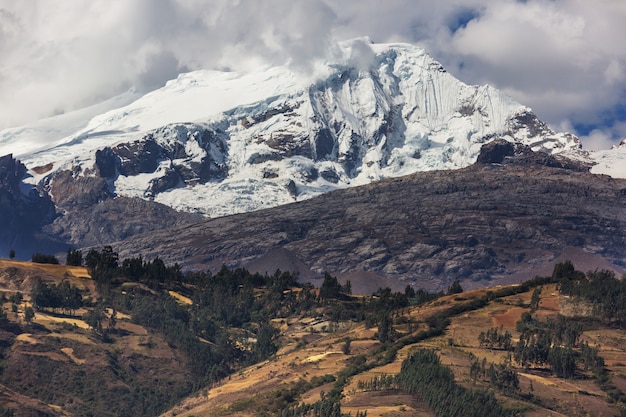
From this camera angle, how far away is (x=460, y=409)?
650ft

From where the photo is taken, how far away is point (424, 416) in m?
199

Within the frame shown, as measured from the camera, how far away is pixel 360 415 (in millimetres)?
199500

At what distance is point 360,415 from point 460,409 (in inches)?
623

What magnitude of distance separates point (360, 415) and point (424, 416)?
10.1m

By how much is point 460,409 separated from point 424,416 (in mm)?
5836

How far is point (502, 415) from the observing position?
200m

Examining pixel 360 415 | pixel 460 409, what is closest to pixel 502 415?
pixel 460 409

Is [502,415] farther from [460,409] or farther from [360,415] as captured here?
[360,415]

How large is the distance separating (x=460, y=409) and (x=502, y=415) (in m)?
7.21

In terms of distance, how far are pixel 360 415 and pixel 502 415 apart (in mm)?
22616

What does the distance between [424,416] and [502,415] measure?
12.5m

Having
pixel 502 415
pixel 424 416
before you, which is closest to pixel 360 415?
pixel 424 416

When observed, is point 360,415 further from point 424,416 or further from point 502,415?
point 502,415
